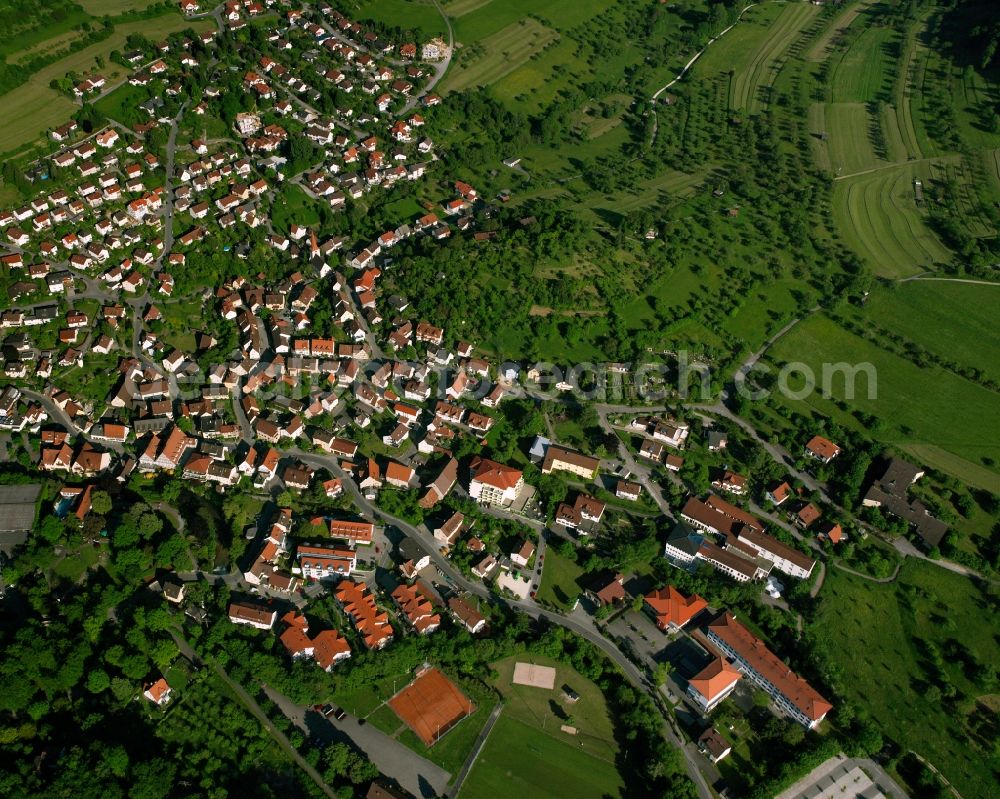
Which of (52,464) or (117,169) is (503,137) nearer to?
(117,169)

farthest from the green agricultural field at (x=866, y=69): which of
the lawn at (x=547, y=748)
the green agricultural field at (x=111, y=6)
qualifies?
the lawn at (x=547, y=748)

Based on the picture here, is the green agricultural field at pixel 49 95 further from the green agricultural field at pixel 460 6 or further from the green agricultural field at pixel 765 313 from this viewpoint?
the green agricultural field at pixel 765 313

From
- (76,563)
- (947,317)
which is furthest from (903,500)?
(76,563)

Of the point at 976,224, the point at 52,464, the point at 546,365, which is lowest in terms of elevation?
the point at 976,224

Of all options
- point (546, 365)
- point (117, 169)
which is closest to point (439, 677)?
point (546, 365)

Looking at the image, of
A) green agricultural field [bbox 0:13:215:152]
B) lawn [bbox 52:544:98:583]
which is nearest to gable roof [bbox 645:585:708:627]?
lawn [bbox 52:544:98:583]
